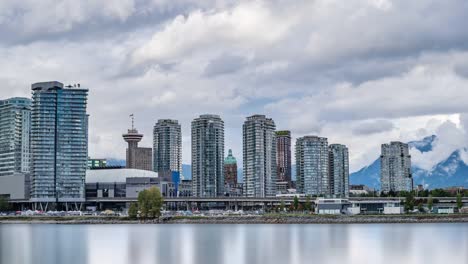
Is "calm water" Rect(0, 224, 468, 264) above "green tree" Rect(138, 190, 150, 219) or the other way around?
the other way around

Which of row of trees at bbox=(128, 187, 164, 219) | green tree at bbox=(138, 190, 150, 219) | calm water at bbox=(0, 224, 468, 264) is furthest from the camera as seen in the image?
green tree at bbox=(138, 190, 150, 219)

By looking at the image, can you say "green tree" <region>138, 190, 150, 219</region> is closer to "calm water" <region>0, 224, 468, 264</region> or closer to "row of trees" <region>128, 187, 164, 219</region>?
"row of trees" <region>128, 187, 164, 219</region>

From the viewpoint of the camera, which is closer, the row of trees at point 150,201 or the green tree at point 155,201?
the green tree at point 155,201

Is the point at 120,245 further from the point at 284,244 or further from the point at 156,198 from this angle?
the point at 156,198

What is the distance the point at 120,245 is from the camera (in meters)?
109

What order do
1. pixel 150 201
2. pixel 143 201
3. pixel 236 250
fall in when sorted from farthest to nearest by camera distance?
pixel 143 201 < pixel 150 201 < pixel 236 250

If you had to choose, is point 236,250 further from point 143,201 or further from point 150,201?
point 143,201

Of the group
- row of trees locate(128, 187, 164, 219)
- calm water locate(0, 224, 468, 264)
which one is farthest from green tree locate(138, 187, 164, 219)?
calm water locate(0, 224, 468, 264)

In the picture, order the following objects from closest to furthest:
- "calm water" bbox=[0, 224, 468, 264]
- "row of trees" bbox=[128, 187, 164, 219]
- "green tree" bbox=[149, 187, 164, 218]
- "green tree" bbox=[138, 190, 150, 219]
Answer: "calm water" bbox=[0, 224, 468, 264] → "green tree" bbox=[149, 187, 164, 218] → "row of trees" bbox=[128, 187, 164, 219] → "green tree" bbox=[138, 190, 150, 219]

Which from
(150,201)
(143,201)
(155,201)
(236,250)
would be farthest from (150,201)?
(236,250)

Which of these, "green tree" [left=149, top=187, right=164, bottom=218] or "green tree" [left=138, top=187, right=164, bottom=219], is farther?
"green tree" [left=138, top=187, right=164, bottom=219]

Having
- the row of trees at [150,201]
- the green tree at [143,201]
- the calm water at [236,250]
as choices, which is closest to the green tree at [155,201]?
the row of trees at [150,201]

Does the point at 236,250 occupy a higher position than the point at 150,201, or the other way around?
the point at 150,201

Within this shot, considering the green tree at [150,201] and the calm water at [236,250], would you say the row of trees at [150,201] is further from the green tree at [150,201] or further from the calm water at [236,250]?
the calm water at [236,250]
